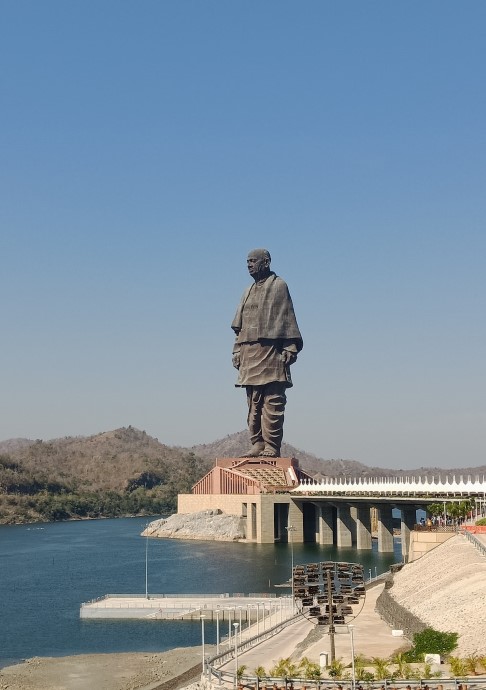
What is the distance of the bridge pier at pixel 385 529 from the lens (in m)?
115

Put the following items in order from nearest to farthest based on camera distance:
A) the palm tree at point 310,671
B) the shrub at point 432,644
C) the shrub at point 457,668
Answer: the shrub at point 457,668, the palm tree at point 310,671, the shrub at point 432,644

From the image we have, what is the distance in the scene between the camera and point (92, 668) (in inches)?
2224

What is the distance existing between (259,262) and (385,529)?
53317mm

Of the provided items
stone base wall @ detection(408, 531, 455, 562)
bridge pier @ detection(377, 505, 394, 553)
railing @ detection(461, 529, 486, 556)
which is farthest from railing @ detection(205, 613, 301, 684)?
bridge pier @ detection(377, 505, 394, 553)

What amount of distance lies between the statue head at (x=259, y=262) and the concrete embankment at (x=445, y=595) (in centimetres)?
9017

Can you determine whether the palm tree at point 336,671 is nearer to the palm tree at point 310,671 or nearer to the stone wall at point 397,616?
the palm tree at point 310,671

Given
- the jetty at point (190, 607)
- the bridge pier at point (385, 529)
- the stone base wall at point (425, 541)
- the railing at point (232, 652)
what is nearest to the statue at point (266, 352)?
the bridge pier at point (385, 529)

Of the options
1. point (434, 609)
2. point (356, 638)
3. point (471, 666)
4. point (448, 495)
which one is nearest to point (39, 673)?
point (356, 638)

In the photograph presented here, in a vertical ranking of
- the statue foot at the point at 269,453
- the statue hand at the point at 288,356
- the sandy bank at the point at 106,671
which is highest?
the statue hand at the point at 288,356

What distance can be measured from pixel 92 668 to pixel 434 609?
19373 millimetres

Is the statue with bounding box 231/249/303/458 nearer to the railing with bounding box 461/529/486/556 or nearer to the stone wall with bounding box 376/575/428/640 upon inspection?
the railing with bounding box 461/529/486/556

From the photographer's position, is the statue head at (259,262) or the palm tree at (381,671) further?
the statue head at (259,262)

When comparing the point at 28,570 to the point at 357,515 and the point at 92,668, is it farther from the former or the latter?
the point at 92,668

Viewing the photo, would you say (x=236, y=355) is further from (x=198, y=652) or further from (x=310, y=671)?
(x=310, y=671)
